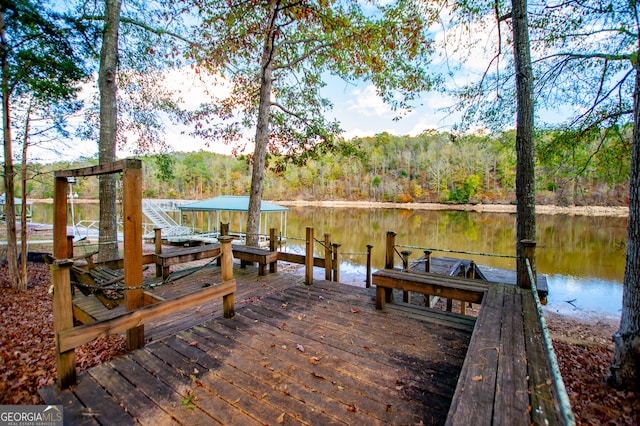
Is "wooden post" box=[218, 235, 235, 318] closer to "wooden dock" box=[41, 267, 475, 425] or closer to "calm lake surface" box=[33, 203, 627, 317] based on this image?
"wooden dock" box=[41, 267, 475, 425]

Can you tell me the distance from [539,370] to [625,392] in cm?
220

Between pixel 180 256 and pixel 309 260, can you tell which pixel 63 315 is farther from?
pixel 309 260

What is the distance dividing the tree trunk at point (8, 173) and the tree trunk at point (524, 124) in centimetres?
821

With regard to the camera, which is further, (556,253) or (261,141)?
(556,253)

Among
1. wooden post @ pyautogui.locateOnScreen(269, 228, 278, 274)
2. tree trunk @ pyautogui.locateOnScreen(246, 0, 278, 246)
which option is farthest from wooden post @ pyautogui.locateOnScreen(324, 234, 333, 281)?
tree trunk @ pyautogui.locateOnScreen(246, 0, 278, 246)

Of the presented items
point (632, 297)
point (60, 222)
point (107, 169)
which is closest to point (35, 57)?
point (60, 222)

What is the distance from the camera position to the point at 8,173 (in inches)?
209

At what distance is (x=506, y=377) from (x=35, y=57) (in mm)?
7555

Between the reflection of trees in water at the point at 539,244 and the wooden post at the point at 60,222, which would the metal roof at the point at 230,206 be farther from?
the wooden post at the point at 60,222

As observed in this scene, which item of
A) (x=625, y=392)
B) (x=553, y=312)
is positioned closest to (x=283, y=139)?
(x=625, y=392)

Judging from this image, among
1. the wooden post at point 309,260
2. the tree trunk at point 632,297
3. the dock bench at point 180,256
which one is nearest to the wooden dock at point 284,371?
the wooden post at point 309,260

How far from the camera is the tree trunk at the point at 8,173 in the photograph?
485cm

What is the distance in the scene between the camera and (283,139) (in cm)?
791

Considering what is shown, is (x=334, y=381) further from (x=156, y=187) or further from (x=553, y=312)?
(x=156, y=187)
